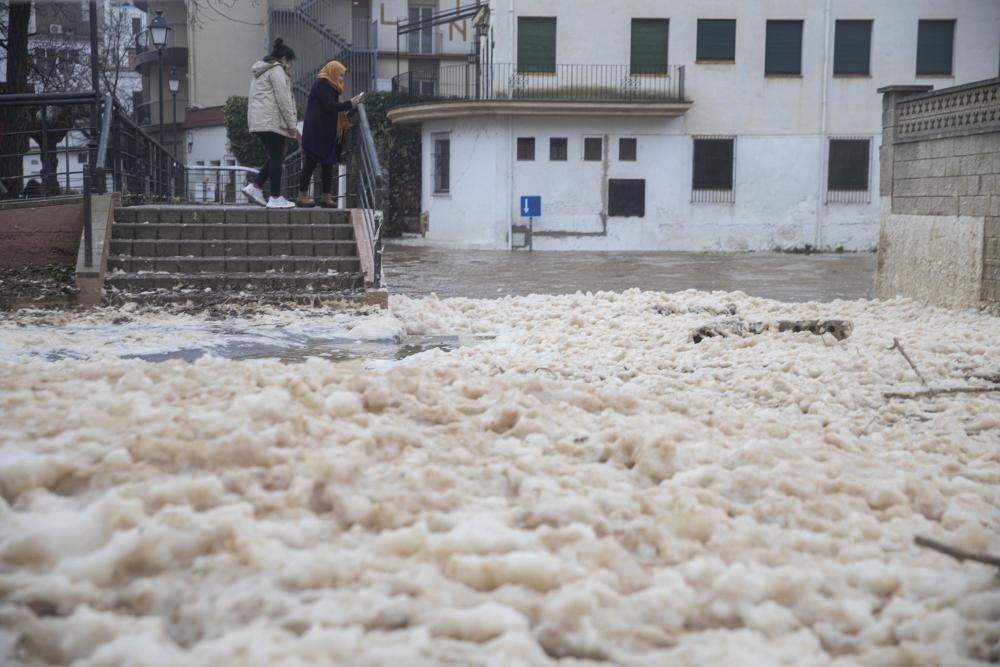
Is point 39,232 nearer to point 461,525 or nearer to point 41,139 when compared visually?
point 41,139

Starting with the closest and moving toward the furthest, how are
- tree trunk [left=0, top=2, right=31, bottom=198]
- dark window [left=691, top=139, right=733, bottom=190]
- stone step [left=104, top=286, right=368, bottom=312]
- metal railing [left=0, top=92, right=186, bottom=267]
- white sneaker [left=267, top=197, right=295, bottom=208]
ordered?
1. stone step [left=104, top=286, right=368, bottom=312]
2. metal railing [left=0, top=92, right=186, bottom=267]
3. white sneaker [left=267, top=197, right=295, bottom=208]
4. tree trunk [left=0, top=2, right=31, bottom=198]
5. dark window [left=691, top=139, right=733, bottom=190]

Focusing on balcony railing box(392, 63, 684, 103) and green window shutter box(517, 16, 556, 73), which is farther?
balcony railing box(392, 63, 684, 103)

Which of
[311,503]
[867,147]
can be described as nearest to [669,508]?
[311,503]

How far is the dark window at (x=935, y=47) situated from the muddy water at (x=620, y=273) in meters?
5.88

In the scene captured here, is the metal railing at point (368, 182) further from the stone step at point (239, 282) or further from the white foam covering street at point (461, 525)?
the white foam covering street at point (461, 525)

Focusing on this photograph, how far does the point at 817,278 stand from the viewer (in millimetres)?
19797

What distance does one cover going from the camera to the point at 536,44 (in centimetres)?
2944

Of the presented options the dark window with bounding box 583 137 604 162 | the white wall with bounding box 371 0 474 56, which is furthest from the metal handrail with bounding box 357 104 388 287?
the white wall with bounding box 371 0 474 56

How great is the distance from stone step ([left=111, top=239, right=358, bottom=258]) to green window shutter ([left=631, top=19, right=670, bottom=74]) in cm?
2025

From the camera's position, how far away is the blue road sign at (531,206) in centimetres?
2922

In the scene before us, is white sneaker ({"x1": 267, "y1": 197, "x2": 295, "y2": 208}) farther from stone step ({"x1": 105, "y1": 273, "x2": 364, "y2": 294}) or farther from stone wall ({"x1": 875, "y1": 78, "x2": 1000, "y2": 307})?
stone wall ({"x1": 875, "y1": 78, "x2": 1000, "y2": 307})

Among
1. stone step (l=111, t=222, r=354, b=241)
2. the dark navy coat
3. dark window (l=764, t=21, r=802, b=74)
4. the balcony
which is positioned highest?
dark window (l=764, t=21, r=802, b=74)

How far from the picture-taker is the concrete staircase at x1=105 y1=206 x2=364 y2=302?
10406 millimetres

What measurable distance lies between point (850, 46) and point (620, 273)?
14.0 meters
